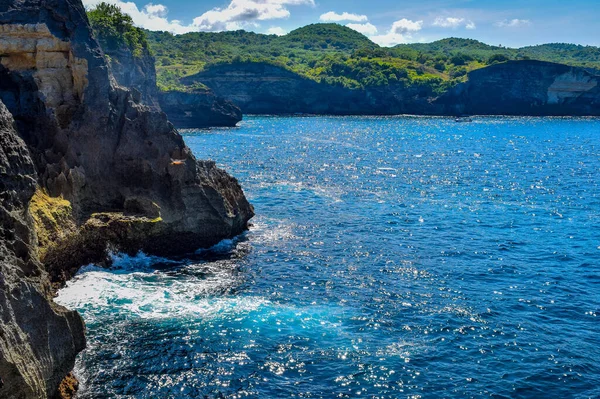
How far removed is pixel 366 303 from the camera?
34250 mm

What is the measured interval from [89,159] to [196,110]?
119 metres

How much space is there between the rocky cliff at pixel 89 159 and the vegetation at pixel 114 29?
87.8 metres

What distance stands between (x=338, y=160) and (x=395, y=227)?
46.2 m

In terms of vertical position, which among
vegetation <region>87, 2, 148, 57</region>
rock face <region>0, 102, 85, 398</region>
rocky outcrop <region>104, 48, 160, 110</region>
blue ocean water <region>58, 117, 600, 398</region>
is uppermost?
vegetation <region>87, 2, 148, 57</region>

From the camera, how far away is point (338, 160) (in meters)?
97.1

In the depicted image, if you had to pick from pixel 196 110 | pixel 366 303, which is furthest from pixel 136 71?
pixel 366 303

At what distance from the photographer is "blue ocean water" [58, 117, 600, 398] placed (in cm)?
2559

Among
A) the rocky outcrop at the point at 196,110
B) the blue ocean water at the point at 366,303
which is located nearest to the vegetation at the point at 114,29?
the rocky outcrop at the point at 196,110

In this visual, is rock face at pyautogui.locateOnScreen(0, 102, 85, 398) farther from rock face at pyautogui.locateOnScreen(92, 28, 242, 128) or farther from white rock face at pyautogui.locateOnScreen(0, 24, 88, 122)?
rock face at pyautogui.locateOnScreen(92, 28, 242, 128)

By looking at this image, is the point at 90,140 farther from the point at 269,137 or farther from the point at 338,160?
the point at 269,137

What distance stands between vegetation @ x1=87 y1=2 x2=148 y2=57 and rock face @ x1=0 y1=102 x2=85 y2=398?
109m

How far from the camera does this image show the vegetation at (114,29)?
125m

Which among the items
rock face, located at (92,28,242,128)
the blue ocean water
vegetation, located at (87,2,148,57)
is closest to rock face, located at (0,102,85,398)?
the blue ocean water

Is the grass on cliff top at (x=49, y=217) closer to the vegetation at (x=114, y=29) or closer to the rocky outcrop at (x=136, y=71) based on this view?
the rocky outcrop at (x=136, y=71)
